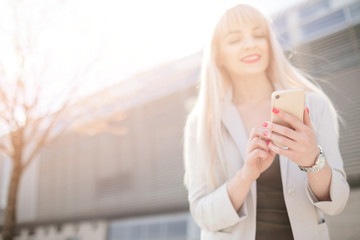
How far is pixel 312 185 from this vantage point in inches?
56.5

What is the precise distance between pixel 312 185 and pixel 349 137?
14.4 ft

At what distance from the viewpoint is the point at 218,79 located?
1980mm

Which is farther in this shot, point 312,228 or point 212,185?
point 212,185

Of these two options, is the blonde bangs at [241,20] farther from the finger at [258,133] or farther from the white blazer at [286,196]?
the finger at [258,133]

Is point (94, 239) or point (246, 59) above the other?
point (246, 59)

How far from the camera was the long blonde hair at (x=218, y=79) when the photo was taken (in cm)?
181

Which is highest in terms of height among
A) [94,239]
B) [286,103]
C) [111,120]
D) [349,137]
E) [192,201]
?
[111,120]

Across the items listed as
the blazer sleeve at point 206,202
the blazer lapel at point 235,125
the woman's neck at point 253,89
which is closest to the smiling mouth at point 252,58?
the woman's neck at point 253,89

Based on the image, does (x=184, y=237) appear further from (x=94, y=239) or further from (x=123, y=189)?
(x=94, y=239)

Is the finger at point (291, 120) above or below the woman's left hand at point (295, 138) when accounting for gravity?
above

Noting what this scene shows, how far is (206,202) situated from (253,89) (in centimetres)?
78

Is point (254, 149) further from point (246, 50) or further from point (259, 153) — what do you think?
point (246, 50)

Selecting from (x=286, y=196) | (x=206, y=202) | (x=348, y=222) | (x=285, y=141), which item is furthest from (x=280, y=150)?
(x=348, y=222)

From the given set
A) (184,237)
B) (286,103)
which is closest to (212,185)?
(286,103)
